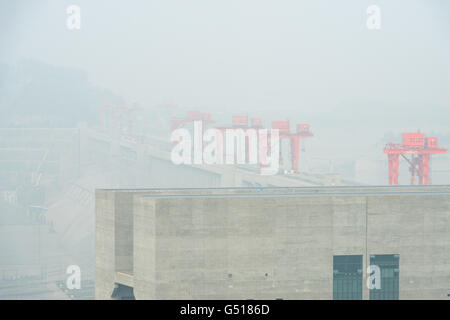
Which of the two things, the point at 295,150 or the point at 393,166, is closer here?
the point at 393,166

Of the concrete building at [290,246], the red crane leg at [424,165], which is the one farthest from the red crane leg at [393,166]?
the concrete building at [290,246]

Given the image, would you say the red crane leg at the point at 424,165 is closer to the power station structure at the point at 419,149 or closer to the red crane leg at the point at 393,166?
the power station structure at the point at 419,149

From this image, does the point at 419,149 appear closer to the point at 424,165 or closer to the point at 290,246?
the point at 424,165

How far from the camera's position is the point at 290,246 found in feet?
154

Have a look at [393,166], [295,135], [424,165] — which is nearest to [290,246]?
[424,165]

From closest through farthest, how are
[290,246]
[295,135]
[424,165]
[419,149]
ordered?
[290,246] < [419,149] < [424,165] < [295,135]

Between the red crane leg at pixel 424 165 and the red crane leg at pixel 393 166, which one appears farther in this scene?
the red crane leg at pixel 393 166

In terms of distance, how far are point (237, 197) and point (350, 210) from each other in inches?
256

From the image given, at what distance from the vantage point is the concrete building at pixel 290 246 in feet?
149

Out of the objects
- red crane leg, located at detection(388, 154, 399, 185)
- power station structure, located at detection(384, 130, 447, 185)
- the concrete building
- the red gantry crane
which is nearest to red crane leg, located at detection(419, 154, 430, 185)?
power station structure, located at detection(384, 130, 447, 185)

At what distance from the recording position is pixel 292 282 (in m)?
46.7
